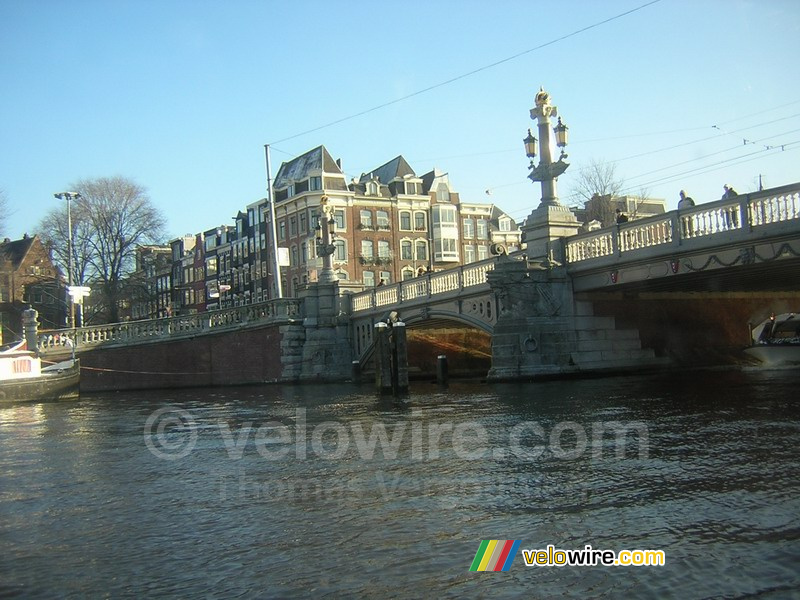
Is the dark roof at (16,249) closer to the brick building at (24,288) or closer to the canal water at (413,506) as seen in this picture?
the brick building at (24,288)

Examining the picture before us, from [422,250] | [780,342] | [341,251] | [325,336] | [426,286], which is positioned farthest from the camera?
[422,250]

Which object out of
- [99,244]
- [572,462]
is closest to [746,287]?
A: [572,462]

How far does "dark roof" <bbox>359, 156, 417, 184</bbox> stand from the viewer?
74750mm

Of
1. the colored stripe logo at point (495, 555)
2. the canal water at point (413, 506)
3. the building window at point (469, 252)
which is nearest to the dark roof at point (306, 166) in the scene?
the building window at point (469, 252)

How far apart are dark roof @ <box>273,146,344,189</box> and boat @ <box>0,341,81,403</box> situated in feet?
138

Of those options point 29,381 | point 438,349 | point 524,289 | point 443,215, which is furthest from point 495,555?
point 443,215

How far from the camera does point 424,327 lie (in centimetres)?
A: 3622

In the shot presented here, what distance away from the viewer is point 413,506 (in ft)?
24.0

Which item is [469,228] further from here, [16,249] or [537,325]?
[537,325]

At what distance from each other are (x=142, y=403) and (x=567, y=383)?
45.6 ft

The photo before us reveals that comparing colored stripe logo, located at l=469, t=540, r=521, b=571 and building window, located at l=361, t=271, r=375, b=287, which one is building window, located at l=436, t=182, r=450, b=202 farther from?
colored stripe logo, located at l=469, t=540, r=521, b=571

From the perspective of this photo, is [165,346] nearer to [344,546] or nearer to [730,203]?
[730,203]

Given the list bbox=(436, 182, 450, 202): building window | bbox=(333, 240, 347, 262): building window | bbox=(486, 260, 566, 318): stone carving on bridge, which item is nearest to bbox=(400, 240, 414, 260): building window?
bbox=(436, 182, 450, 202): building window

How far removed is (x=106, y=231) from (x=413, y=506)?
5189 cm
